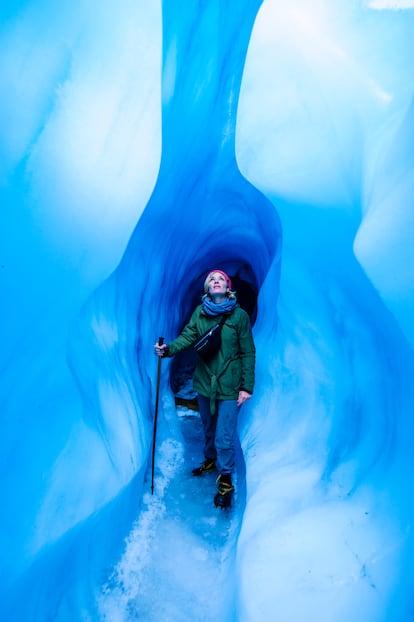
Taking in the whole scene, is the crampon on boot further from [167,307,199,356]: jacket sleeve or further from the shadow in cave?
the shadow in cave

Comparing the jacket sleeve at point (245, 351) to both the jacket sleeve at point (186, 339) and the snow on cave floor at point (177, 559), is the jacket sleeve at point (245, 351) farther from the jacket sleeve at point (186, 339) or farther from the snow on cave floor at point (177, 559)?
the snow on cave floor at point (177, 559)

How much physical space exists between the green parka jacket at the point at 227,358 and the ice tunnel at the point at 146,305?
1.08 feet

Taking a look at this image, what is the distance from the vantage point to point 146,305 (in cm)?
292

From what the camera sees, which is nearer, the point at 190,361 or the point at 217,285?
the point at 217,285

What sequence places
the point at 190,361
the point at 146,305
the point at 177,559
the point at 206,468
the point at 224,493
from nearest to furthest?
the point at 177,559
the point at 224,493
the point at 206,468
the point at 146,305
the point at 190,361

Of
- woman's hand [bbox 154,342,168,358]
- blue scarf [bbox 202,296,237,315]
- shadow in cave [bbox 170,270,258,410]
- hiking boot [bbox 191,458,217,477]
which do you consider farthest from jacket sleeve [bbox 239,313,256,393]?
shadow in cave [bbox 170,270,258,410]

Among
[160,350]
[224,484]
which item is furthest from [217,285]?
[224,484]

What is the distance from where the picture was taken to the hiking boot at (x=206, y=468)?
2520mm

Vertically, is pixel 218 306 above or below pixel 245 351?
above

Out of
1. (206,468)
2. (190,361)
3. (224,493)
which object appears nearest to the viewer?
(224,493)

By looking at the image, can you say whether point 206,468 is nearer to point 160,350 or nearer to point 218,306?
point 160,350

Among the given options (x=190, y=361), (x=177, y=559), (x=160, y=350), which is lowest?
(x=190, y=361)

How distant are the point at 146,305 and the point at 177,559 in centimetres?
162

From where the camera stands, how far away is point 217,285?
219 centimetres
